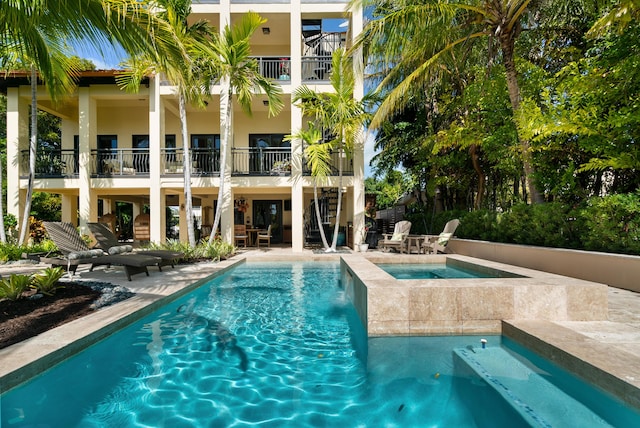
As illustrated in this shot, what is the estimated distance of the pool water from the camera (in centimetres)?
601

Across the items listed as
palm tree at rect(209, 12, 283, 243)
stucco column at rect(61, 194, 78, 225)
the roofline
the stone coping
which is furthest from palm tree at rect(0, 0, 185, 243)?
stucco column at rect(61, 194, 78, 225)

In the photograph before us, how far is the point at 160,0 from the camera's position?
8195 mm

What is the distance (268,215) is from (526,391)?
15.1 meters

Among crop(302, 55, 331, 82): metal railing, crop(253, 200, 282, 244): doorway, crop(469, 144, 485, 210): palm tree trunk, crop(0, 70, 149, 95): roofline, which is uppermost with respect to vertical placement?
crop(302, 55, 331, 82): metal railing

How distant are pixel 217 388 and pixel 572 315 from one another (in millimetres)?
3858

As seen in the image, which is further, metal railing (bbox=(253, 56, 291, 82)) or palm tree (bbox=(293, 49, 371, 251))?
metal railing (bbox=(253, 56, 291, 82))

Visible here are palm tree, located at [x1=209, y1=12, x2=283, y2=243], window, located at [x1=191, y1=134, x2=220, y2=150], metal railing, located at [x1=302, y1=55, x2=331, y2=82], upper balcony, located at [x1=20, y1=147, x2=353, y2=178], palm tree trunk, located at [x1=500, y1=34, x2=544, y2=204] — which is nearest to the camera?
palm tree trunk, located at [x1=500, y1=34, x2=544, y2=204]

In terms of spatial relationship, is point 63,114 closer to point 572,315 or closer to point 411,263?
point 411,263

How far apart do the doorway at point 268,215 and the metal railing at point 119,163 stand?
5479 millimetres

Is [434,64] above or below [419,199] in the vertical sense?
above

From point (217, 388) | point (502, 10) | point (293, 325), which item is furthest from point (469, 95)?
point (217, 388)

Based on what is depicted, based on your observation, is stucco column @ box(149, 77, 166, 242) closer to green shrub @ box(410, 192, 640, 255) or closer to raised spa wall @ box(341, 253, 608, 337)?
raised spa wall @ box(341, 253, 608, 337)

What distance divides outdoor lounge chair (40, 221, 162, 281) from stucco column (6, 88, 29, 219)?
7.17 m

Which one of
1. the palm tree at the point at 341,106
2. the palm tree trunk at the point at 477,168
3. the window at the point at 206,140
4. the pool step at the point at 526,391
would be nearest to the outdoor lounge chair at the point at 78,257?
the pool step at the point at 526,391
